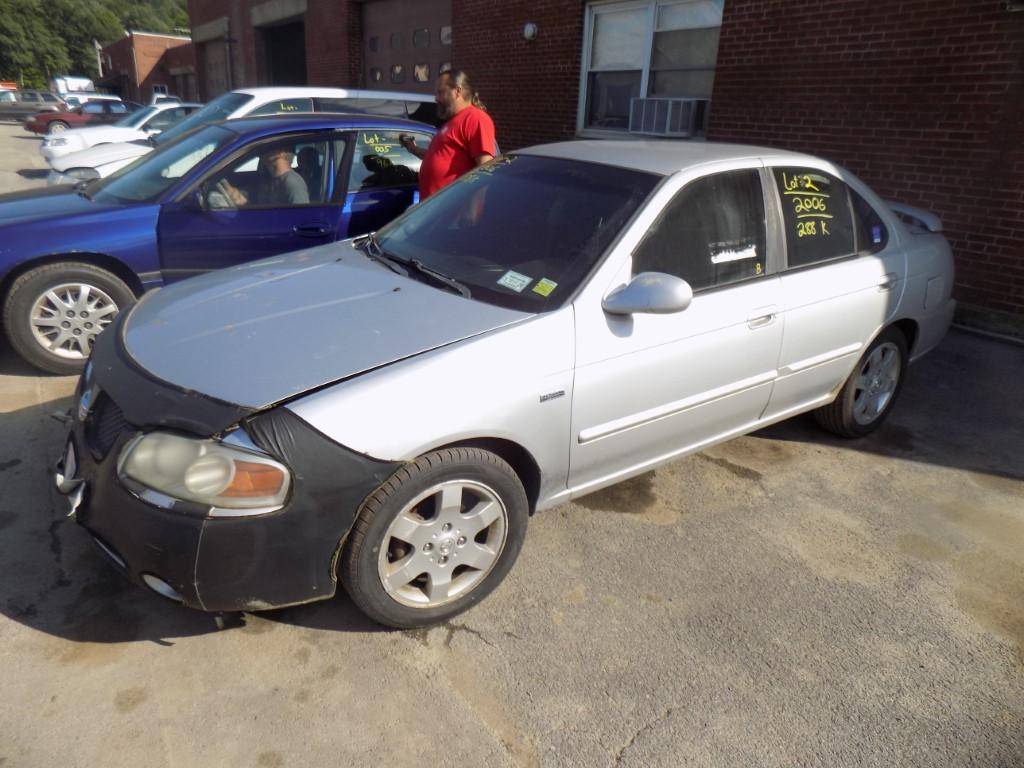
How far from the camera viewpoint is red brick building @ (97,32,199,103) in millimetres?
34000

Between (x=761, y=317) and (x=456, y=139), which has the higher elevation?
(x=456, y=139)

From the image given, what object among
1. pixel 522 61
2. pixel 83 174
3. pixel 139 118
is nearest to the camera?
pixel 83 174

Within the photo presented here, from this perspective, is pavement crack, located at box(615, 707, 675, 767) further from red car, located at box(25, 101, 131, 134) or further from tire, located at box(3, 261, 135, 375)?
red car, located at box(25, 101, 131, 134)

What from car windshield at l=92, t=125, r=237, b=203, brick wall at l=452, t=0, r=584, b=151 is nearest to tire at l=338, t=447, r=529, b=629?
car windshield at l=92, t=125, r=237, b=203

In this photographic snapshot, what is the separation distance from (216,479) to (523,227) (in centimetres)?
171

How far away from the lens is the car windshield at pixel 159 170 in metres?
4.94

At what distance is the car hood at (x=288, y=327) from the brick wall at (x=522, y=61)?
7829 millimetres

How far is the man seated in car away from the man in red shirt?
0.87 metres

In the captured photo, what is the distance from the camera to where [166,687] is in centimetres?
238

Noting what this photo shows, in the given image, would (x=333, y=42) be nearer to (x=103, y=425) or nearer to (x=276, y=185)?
(x=276, y=185)

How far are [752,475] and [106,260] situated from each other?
4.07m

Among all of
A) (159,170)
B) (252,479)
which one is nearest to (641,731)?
(252,479)

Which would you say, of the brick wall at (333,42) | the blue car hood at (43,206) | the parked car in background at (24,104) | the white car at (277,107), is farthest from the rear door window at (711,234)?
the parked car in background at (24,104)

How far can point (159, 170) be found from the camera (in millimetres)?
5133
